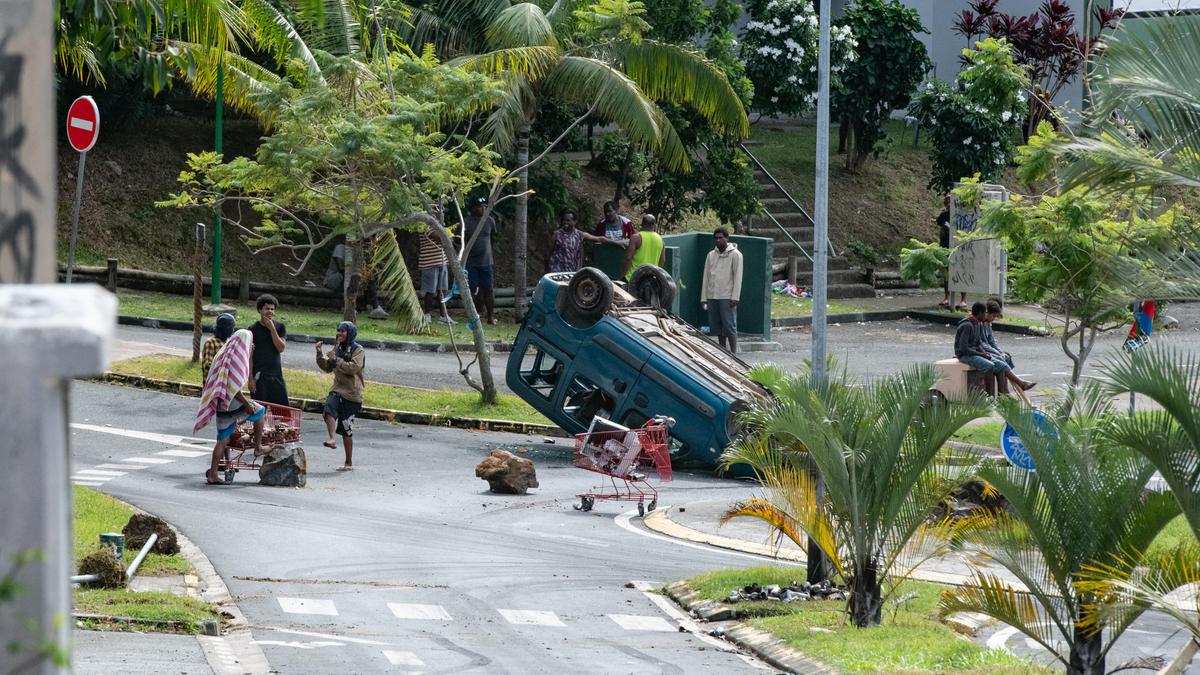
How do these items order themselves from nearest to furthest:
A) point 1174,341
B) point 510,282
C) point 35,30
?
point 35,30 → point 1174,341 → point 510,282

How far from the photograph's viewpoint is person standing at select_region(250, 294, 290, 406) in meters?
17.3

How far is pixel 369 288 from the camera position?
28859mm

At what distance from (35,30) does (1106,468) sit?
289 inches

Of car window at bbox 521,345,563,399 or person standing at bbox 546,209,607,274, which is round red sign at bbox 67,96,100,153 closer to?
car window at bbox 521,345,563,399

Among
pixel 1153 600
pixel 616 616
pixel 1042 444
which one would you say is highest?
pixel 1042 444

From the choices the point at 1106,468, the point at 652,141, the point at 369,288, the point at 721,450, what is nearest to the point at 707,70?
the point at 652,141

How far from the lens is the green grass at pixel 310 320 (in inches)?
1016

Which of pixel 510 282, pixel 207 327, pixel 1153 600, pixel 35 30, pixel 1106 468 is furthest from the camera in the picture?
pixel 510 282

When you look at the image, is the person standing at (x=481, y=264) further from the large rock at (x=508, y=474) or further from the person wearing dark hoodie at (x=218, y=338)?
the large rock at (x=508, y=474)

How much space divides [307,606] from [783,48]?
24166mm

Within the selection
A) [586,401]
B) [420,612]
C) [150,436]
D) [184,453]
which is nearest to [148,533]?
[420,612]

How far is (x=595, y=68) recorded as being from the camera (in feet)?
82.5

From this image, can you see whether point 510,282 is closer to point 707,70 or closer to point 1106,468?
point 707,70

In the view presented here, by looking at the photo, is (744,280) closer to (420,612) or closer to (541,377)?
(541,377)
